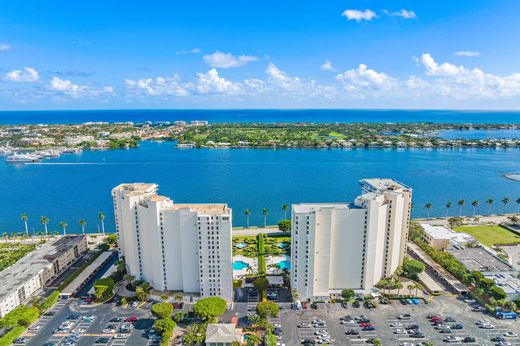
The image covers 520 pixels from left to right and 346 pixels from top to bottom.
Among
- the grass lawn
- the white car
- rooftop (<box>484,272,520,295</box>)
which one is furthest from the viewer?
the grass lawn

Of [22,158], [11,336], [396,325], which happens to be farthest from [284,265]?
[22,158]

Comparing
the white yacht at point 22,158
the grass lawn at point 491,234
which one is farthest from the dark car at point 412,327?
the white yacht at point 22,158

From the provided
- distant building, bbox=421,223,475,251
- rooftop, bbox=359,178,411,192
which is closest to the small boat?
rooftop, bbox=359,178,411,192

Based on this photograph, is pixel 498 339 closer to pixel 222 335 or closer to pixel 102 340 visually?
pixel 222 335

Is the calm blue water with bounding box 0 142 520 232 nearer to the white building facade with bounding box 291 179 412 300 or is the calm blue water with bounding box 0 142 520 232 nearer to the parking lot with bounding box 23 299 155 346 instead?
the white building facade with bounding box 291 179 412 300

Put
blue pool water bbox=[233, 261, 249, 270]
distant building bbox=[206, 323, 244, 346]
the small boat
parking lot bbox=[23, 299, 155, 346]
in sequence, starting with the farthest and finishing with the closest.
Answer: the small boat → blue pool water bbox=[233, 261, 249, 270] → parking lot bbox=[23, 299, 155, 346] → distant building bbox=[206, 323, 244, 346]
